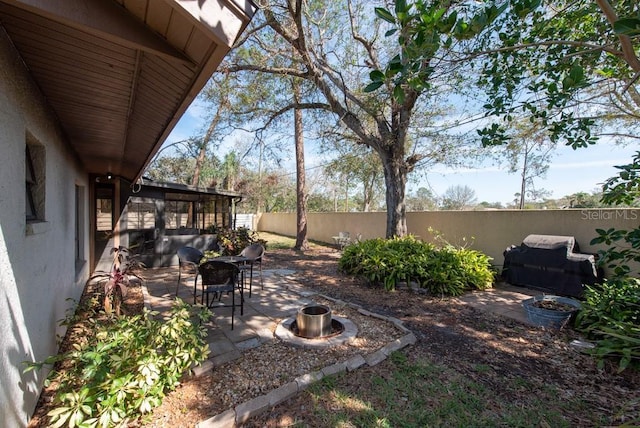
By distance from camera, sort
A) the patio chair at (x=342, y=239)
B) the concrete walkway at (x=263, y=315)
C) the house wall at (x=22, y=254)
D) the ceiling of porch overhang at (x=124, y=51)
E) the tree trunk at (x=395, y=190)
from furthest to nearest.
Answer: the patio chair at (x=342, y=239) → the tree trunk at (x=395, y=190) → the concrete walkway at (x=263, y=315) → the house wall at (x=22, y=254) → the ceiling of porch overhang at (x=124, y=51)

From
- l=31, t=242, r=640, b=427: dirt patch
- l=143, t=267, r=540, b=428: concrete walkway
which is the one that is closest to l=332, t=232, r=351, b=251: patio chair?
l=143, t=267, r=540, b=428: concrete walkway

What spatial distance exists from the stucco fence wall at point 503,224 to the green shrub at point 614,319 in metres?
2.07

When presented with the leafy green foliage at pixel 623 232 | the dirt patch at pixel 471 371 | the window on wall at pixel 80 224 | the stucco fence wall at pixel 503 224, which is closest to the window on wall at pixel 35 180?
the dirt patch at pixel 471 371

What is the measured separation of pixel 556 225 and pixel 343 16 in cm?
682

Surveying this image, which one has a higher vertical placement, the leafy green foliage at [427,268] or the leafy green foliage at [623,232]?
the leafy green foliage at [623,232]

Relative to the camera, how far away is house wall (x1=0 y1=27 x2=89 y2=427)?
1621 mm

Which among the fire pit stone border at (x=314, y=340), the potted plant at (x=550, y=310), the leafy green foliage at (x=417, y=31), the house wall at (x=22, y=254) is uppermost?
the leafy green foliage at (x=417, y=31)

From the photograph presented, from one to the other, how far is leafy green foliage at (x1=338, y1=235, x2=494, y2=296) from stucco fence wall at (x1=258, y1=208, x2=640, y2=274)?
0.98 m

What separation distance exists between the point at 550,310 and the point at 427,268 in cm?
206

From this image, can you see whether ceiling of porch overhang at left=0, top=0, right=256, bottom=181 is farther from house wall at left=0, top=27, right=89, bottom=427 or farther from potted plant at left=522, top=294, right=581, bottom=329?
potted plant at left=522, top=294, right=581, bottom=329

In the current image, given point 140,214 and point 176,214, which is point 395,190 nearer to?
point 176,214

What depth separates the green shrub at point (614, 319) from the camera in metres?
2.79

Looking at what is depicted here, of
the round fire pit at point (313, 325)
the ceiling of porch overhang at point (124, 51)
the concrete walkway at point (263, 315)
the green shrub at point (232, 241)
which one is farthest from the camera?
the green shrub at point (232, 241)

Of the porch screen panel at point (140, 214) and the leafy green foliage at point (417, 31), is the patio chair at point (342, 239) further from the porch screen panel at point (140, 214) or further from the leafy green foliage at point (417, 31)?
the leafy green foliage at point (417, 31)
